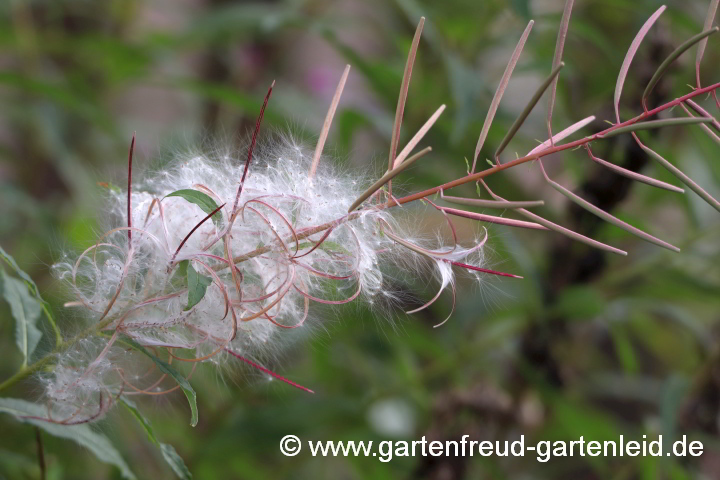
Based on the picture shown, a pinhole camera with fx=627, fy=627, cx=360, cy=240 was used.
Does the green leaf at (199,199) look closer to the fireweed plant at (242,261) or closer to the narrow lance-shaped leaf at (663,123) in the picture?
the fireweed plant at (242,261)

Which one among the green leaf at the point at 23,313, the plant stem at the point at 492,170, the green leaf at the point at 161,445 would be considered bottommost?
the green leaf at the point at 161,445

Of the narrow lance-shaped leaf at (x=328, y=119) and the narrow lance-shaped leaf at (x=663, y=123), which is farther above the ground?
the narrow lance-shaped leaf at (x=328, y=119)

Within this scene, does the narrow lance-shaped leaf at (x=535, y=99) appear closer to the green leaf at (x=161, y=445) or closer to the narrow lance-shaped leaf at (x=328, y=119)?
the narrow lance-shaped leaf at (x=328, y=119)

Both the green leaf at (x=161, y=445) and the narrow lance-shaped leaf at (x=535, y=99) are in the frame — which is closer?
the narrow lance-shaped leaf at (x=535, y=99)

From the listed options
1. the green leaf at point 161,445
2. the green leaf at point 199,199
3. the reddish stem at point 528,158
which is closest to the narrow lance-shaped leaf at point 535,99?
the reddish stem at point 528,158

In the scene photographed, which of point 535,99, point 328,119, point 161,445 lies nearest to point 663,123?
point 535,99

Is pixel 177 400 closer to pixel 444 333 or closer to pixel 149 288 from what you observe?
pixel 149 288
